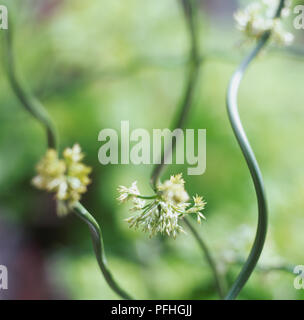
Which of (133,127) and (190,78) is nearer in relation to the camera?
(190,78)

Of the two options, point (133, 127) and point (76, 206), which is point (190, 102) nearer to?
point (76, 206)

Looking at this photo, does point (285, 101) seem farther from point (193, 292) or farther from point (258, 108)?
point (193, 292)

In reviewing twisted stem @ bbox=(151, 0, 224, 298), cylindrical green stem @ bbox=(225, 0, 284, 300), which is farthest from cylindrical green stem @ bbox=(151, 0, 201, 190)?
cylindrical green stem @ bbox=(225, 0, 284, 300)

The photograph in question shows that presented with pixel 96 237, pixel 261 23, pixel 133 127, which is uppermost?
pixel 133 127

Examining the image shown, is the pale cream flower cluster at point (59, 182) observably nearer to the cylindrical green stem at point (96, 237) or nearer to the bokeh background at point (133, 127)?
the cylindrical green stem at point (96, 237)

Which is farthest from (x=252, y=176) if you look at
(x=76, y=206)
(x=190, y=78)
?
(x=190, y=78)

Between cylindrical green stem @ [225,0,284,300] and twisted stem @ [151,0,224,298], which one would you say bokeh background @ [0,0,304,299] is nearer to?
twisted stem @ [151,0,224,298]

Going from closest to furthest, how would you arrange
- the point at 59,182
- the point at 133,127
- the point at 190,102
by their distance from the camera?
the point at 59,182 < the point at 190,102 < the point at 133,127

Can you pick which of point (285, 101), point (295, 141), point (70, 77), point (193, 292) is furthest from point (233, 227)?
point (70, 77)

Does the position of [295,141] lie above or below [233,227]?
above

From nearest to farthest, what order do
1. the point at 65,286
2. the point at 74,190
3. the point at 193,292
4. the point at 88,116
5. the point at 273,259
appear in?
the point at 74,190, the point at 273,259, the point at 193,292, the point at 65,286, the point at 88,116
